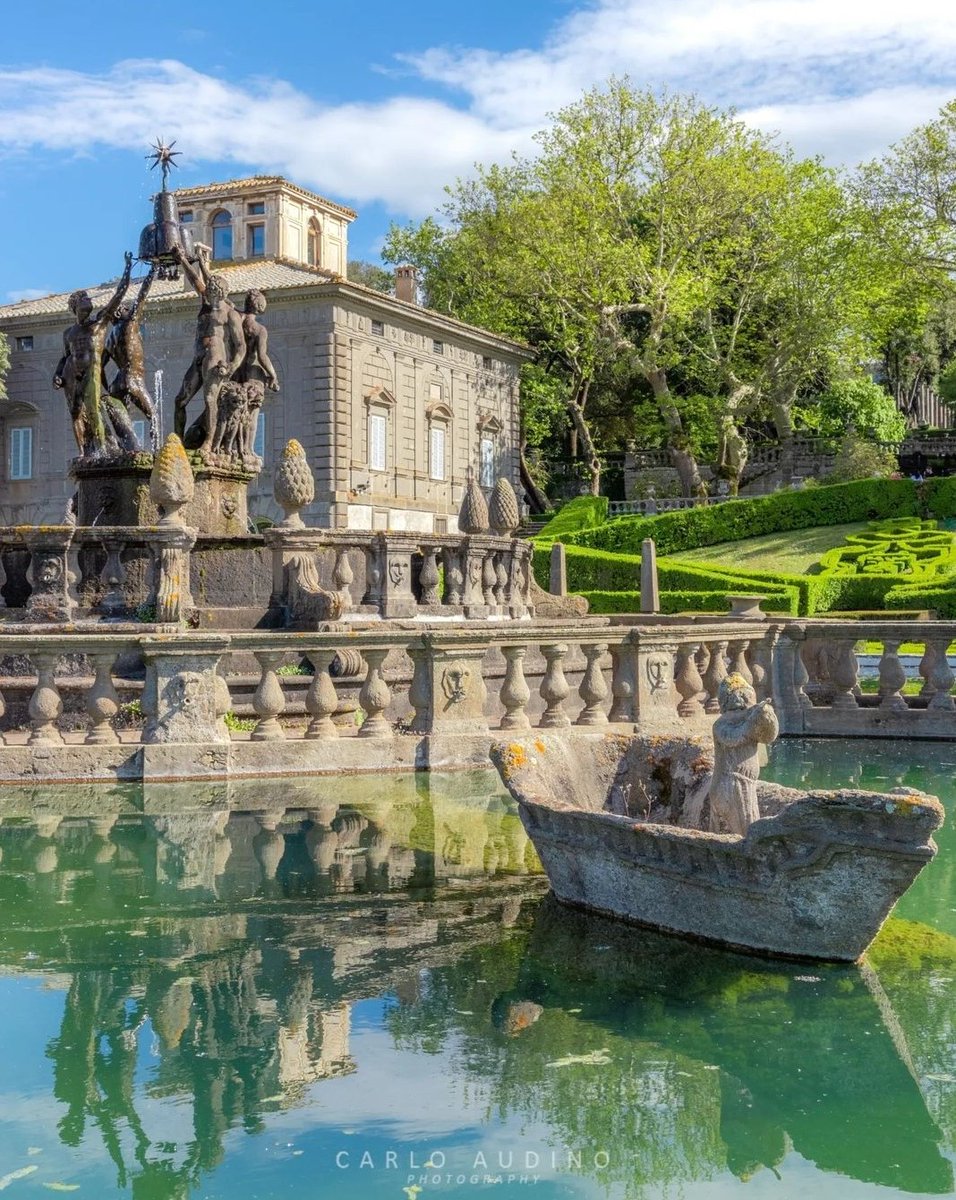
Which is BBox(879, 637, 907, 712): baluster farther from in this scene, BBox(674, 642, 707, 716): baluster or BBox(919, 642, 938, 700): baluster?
BBox(674, 642, 707, 716): baluster

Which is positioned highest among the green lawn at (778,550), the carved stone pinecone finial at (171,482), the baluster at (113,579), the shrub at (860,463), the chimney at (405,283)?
the chimney at (405,283)

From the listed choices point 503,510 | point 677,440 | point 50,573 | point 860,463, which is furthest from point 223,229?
point 50,573

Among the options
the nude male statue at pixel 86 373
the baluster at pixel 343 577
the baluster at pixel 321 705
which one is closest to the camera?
the baluster at pixel 321 705

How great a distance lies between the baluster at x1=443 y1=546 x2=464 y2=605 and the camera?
1591 centimetres

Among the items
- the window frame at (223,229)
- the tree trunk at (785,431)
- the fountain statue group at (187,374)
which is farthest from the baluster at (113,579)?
the window frame at (223,229)

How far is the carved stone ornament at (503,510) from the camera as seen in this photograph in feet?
56.4

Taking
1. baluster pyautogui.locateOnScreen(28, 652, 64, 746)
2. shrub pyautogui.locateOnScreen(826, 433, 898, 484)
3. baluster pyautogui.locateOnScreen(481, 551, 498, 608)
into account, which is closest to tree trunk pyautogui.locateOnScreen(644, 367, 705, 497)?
shrub pyautogui.locateOnScreen(826, 433, 898, 484)

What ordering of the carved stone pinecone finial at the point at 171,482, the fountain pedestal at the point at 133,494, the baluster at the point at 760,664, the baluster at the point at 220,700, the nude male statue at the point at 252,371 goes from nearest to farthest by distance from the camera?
the baluster at the point at 220,700 < the baluster at the point at 760,664 < the carved stone pinecone finial at the point at 171,482 < the fountain pedestal at the point at 133,494 < the nude male statue at the point at 252,371

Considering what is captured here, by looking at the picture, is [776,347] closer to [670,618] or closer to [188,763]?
[670,618]

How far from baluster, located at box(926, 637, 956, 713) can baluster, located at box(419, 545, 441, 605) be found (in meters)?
5.69

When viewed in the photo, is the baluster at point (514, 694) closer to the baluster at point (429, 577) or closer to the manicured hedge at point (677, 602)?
the baluster at point (429, 577)

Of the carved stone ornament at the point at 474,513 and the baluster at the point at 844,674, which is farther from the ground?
the carved stone ornament at the point at 474,513

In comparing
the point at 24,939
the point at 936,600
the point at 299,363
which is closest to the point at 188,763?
the point at 24,939

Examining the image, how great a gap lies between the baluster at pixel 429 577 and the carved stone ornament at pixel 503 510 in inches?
75.1
